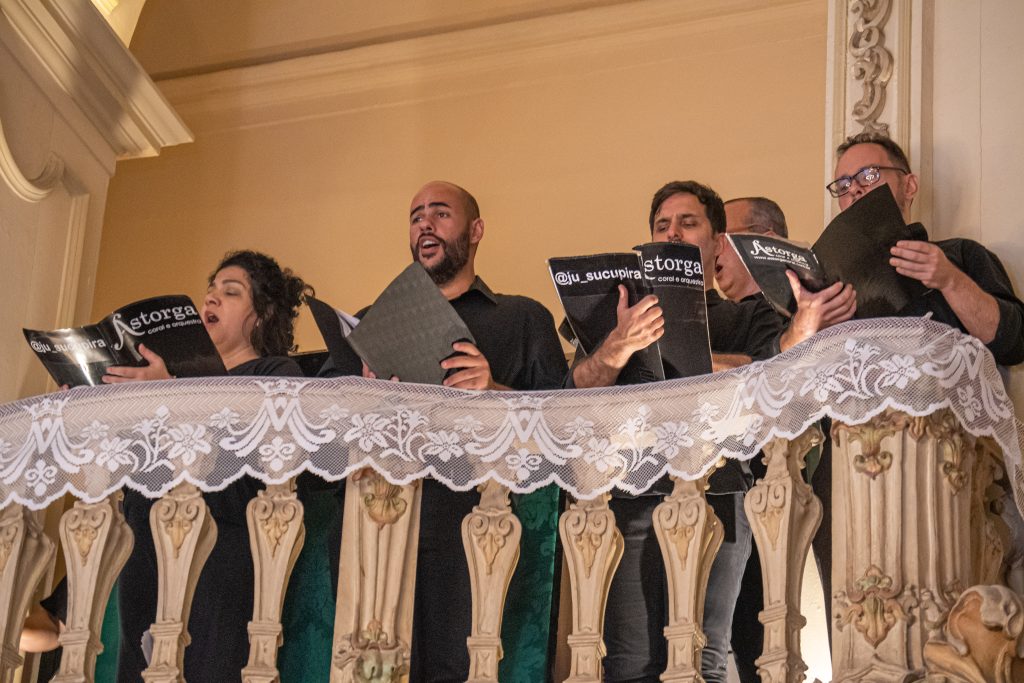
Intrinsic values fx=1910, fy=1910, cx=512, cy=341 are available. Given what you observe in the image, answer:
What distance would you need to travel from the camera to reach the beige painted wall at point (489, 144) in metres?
7.45

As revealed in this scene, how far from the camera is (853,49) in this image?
18.7 feet

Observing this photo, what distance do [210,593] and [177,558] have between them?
0.38 metres

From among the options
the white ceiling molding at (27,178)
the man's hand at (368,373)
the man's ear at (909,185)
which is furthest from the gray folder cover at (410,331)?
the white ceiling molding at (27,178)

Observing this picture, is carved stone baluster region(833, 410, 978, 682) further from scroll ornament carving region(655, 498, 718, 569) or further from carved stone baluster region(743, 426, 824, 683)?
scroll ornament carving region(655, 498, 718, 569)

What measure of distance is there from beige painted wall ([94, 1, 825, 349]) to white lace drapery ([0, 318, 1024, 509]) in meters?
2.78

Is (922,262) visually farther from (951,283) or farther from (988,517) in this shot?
(988,517)

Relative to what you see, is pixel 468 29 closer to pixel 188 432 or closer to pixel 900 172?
pixel 900 172

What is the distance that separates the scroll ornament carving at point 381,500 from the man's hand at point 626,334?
1.94 ft

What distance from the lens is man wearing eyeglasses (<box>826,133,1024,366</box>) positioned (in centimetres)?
464

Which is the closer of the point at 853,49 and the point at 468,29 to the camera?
the point at 853,49

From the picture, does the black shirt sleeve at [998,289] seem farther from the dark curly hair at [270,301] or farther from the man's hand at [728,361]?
the dark curly hair at [270,301]

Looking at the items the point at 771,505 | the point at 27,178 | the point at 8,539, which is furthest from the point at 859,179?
the point at 27,178

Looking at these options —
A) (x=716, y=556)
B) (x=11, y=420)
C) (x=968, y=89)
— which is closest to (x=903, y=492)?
(x=716, y=556)

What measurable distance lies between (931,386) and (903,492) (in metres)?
0.25
